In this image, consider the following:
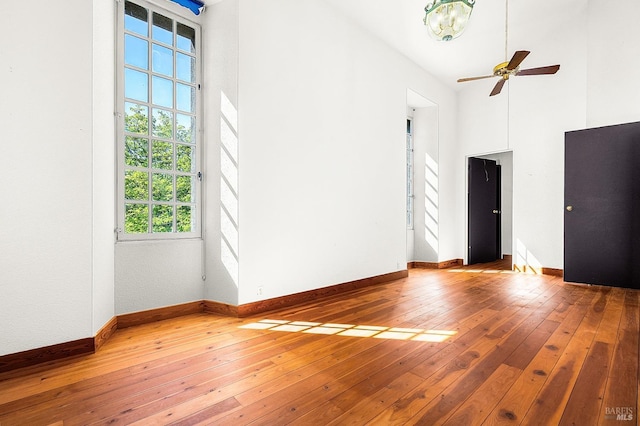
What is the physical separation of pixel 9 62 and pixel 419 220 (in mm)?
6227

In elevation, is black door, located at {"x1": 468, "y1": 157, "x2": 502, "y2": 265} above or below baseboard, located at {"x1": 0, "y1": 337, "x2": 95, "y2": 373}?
above

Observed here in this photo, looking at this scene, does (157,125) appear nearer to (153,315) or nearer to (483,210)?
(153,315)

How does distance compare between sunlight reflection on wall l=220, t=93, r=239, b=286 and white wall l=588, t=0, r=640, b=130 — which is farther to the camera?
white wall l=588, t=0, r=640, b=130

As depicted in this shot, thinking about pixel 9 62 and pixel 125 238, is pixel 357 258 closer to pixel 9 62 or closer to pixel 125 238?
pixel 125 238

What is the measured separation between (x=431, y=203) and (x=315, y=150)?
352 cm

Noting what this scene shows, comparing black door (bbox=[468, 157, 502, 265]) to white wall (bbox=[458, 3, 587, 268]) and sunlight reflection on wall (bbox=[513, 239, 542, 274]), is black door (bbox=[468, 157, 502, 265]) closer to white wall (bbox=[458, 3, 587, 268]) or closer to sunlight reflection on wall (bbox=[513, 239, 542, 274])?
white wall (bbox=[458, 3, 587, 268])

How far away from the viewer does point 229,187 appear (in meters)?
3.21

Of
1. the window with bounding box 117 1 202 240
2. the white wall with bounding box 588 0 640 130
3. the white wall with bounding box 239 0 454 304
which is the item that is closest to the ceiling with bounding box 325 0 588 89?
the white wall with bounding box 239 0 454 304

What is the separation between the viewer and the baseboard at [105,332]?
7.76ft

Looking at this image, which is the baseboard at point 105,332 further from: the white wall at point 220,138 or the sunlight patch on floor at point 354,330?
the sunlight patch on floor at point 354,330

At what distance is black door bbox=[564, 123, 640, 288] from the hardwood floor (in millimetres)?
1589

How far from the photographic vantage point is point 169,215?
10.5ft

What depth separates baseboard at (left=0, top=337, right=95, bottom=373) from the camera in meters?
2.02

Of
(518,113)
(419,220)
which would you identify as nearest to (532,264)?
(419,220)
